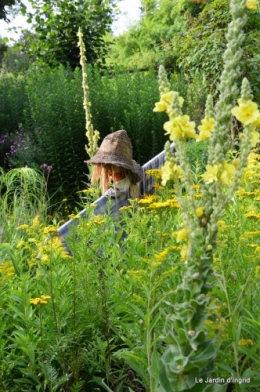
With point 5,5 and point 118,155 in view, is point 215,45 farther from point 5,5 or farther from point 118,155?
point 5,5

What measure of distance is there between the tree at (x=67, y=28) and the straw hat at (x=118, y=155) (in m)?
6.16

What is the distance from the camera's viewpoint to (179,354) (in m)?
1.36

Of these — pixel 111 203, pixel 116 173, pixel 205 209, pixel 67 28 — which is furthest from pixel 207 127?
pixel 67 28

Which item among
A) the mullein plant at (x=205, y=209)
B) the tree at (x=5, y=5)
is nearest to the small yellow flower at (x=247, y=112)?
the mullein plant at (x=205, y=209)

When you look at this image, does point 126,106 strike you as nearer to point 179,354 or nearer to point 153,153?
point 153,153

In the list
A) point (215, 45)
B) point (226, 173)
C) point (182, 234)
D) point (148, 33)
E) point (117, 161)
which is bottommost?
point (117, 161)

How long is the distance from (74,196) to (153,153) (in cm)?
137

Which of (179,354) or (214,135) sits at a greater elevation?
(214,135)

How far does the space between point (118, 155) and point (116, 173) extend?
157 mm

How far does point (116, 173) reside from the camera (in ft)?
15.3

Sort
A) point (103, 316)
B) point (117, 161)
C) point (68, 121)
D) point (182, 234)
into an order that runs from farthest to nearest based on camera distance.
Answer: point (68, 121) → point (117, 161) → point (103, 316) → point (182, 234)

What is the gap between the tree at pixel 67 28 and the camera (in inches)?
420

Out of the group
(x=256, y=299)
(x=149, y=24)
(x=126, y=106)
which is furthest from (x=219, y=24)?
(x=149, y=24)

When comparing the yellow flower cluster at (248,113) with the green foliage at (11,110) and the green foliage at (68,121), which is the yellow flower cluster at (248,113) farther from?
the green foliage at (11,110)
